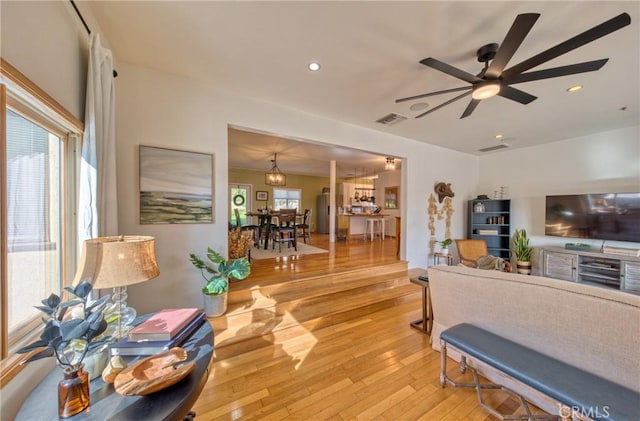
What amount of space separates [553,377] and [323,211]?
766cm

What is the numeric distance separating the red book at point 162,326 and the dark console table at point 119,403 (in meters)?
0.19

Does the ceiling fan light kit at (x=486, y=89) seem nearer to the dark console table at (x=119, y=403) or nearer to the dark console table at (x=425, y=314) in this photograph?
the dark console table at (x=425, y=314)

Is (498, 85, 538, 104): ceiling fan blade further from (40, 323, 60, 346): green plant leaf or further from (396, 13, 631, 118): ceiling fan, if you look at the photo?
(40, 323, 60, 346): green plant leaf

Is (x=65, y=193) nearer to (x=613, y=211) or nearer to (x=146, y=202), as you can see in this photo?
(x=146, y=202)

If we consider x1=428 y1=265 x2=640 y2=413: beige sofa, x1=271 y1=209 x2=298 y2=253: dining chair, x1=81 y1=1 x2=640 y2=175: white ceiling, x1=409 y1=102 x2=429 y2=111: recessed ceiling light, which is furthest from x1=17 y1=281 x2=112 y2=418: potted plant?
x1=271 y1=209 x2=298 y2=253: dining chair

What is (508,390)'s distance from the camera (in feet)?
5.33

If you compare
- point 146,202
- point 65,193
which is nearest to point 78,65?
point 65,193

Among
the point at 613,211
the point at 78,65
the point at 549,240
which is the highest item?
the point at 78,65

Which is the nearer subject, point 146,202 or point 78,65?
point 78,65

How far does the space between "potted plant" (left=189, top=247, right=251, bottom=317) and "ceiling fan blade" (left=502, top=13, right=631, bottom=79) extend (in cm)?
A: 285

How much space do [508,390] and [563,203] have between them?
4.28 m

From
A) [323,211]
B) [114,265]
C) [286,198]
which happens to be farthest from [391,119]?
[286,198]

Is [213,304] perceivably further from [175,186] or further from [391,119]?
[391,119]

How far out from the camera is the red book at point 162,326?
107 cm
